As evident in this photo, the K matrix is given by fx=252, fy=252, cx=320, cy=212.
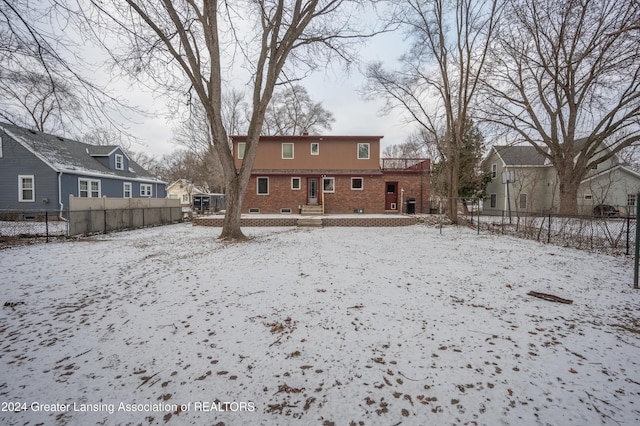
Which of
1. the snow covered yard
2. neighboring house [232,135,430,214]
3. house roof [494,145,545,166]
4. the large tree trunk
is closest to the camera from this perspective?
the snow covered yard

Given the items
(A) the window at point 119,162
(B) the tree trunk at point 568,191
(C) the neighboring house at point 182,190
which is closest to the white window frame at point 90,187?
(A) the window at point 119,162

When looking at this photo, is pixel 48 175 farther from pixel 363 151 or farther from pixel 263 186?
pixel 363 151

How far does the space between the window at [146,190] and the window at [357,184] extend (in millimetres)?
19087

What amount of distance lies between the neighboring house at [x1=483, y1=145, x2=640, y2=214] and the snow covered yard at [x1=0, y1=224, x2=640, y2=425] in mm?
19171

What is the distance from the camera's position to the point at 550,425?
5.70ft

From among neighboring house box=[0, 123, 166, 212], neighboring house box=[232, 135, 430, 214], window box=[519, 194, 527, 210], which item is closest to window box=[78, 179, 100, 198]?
neighboring house box=[0, 123, 166, 212]

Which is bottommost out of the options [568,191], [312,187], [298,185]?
[568,191]

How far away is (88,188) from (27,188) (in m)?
2.83

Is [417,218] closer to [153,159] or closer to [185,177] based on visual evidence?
[185,177]

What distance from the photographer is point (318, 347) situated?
8.66 feet

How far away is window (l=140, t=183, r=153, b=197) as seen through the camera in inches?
904

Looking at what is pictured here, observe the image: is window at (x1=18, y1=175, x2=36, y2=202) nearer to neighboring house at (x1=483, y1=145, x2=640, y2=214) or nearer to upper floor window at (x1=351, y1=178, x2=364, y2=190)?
upper floor window at (x1=351, y1=178, x2=364, y2=190)

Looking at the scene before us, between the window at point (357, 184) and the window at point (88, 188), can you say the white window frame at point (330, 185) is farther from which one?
the window at point (88, 188)

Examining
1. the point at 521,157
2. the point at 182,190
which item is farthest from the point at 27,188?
the point at 521,157
